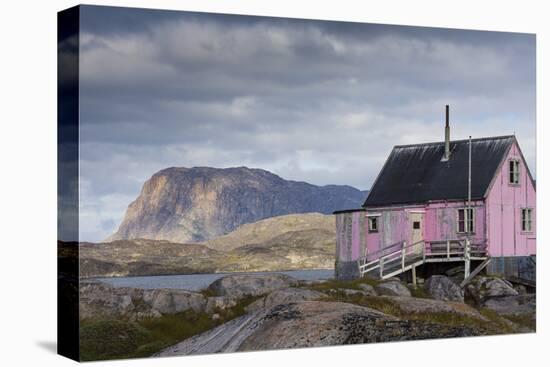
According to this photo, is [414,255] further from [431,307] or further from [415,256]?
[431,307]

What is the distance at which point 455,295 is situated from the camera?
1208 inches

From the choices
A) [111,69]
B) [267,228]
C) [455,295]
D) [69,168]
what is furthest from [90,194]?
[455,295]

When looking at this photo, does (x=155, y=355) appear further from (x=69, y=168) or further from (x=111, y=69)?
(x=111, y=69)

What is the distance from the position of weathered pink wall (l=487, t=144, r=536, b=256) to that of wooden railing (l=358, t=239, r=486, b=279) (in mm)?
477

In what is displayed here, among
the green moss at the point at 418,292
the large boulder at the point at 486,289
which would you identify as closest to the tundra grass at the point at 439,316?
the large boulder at the point at 486,289

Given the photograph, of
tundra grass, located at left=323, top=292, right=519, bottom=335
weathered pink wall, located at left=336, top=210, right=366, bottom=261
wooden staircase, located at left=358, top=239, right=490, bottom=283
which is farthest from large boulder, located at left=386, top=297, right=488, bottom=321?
weathered pink wall, located at left=336, top=210, right=366, bottom=261

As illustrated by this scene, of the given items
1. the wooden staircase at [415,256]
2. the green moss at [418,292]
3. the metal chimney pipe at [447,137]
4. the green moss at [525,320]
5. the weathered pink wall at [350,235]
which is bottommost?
the green moss at [525,320]

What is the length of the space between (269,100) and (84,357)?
7241 millimetres

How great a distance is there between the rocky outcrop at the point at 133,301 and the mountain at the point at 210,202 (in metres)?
1.18

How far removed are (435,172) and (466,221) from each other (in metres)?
1.62

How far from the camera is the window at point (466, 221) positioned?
103 feet

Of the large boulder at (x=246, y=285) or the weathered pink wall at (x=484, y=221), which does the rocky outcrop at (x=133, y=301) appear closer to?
the large boulder at (x=246, y=285)

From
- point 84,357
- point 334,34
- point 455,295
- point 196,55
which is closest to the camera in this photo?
point 84,357

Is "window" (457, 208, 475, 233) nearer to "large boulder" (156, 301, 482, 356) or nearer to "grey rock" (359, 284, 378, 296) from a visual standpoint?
"grey rock" (359, 284, 378, 296)
